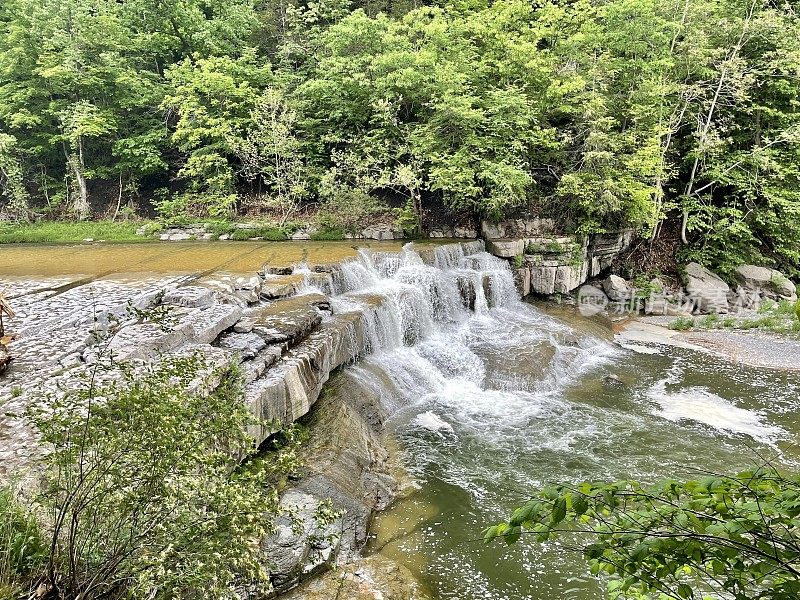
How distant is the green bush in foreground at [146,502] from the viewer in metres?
2.77

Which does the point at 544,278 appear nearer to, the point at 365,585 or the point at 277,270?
the point at 277,270

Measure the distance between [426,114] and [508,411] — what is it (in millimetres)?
11989

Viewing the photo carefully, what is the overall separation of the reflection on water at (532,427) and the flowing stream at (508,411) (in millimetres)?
26

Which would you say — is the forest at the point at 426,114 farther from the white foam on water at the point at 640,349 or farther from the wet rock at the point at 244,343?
the wet rock at the point at 244,343

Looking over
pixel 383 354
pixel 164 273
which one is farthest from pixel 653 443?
pixel 164 273

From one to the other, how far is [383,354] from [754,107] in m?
14.7

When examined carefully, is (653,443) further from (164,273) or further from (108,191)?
(108,191)

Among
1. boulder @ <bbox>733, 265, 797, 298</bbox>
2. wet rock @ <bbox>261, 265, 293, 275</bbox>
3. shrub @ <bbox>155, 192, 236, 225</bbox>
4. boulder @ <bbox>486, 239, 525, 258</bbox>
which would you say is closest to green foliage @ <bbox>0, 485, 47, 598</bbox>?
wet rock @ <bbox>261, 265, 293, 275</bbox>

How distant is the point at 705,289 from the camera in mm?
15836

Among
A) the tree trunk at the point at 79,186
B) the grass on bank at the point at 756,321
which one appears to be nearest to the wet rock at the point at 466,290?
the grass on bank at the point at 756,321

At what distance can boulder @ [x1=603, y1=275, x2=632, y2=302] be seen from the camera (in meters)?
15.8

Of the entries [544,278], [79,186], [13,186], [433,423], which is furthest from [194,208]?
[433,423]

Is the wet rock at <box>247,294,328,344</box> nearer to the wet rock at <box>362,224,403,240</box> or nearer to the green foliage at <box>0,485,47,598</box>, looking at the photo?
the green foliage at <box>0,485,47,598</box>

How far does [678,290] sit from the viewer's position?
16.2m
